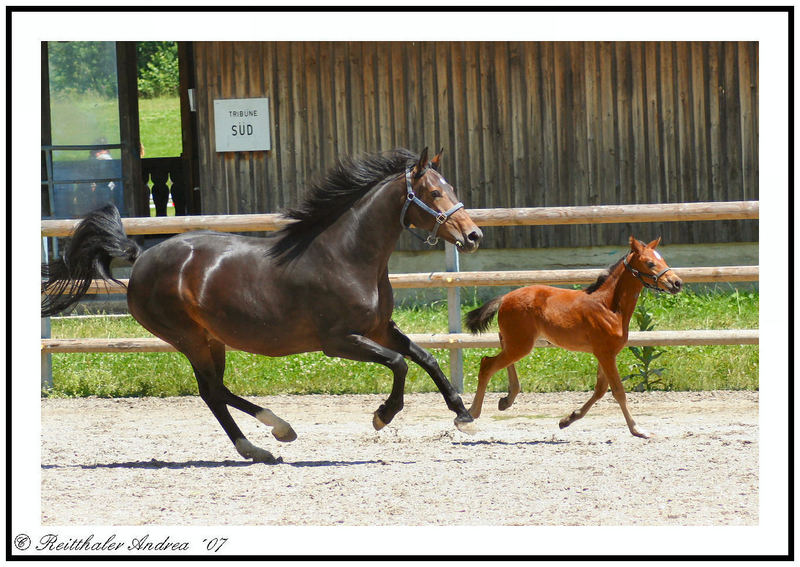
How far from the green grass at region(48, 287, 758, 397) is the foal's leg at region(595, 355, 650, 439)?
200cm

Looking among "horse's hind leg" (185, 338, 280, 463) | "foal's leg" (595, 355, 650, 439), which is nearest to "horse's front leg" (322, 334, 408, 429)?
"horse's hind leg" (185, 338, 280, 463)

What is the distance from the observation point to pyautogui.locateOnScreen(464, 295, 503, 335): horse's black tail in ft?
22.3

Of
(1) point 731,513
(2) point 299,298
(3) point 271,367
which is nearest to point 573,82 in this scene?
(3) point 271,367

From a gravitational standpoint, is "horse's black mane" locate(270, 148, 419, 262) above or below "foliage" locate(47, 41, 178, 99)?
below

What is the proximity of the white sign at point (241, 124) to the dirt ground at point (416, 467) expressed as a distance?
4.50m

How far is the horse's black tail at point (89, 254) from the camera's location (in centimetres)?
630

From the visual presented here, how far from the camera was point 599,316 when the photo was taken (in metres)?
6.27

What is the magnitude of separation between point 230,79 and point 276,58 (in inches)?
23.1

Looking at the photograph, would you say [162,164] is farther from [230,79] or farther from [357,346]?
[357,346]

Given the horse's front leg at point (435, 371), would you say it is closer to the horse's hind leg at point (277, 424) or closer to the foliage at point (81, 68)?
the horse's hind leg at point (277, 424)

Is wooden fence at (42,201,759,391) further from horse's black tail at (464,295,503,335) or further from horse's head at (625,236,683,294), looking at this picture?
horse's head at (625,236,683,294)

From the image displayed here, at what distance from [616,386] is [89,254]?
341 cm

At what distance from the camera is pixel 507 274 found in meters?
8.16

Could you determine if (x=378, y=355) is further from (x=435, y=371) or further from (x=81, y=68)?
(x=81, y=68)
